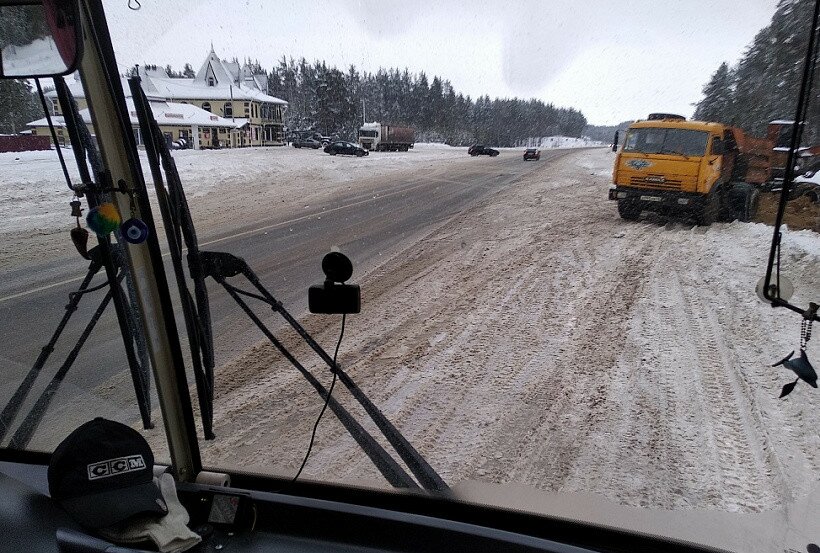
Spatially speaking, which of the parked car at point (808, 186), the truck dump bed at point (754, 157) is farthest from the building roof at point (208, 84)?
the parked car at point (808, 186)

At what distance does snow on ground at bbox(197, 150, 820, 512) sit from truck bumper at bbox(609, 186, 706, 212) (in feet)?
0.60

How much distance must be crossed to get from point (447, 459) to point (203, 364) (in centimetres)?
135

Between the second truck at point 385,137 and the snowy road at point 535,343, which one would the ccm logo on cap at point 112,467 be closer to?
the snowy road at point 535,343

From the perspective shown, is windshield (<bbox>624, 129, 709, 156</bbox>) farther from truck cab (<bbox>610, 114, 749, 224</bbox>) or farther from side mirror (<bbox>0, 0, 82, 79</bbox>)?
side mirror (<bbox>0, 0, 82, 79</bbox>)

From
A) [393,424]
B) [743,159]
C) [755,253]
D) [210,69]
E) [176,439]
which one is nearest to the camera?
[743,159]

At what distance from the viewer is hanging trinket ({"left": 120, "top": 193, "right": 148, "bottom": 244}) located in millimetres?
2096

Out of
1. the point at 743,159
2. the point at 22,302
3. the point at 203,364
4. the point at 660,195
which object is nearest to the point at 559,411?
the point at 660,195

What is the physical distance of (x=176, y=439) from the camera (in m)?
2.41

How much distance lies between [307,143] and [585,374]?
2.40m

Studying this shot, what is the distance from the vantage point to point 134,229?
2.10 metres

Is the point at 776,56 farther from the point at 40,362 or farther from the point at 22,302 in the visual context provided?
the point at 22,302

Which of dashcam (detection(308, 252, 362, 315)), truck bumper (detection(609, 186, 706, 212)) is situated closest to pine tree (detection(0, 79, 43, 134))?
dashcam (detection(308, 252, 362, 315))

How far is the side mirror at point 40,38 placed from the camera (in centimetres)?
180

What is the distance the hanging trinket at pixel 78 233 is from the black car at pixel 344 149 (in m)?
1.41
